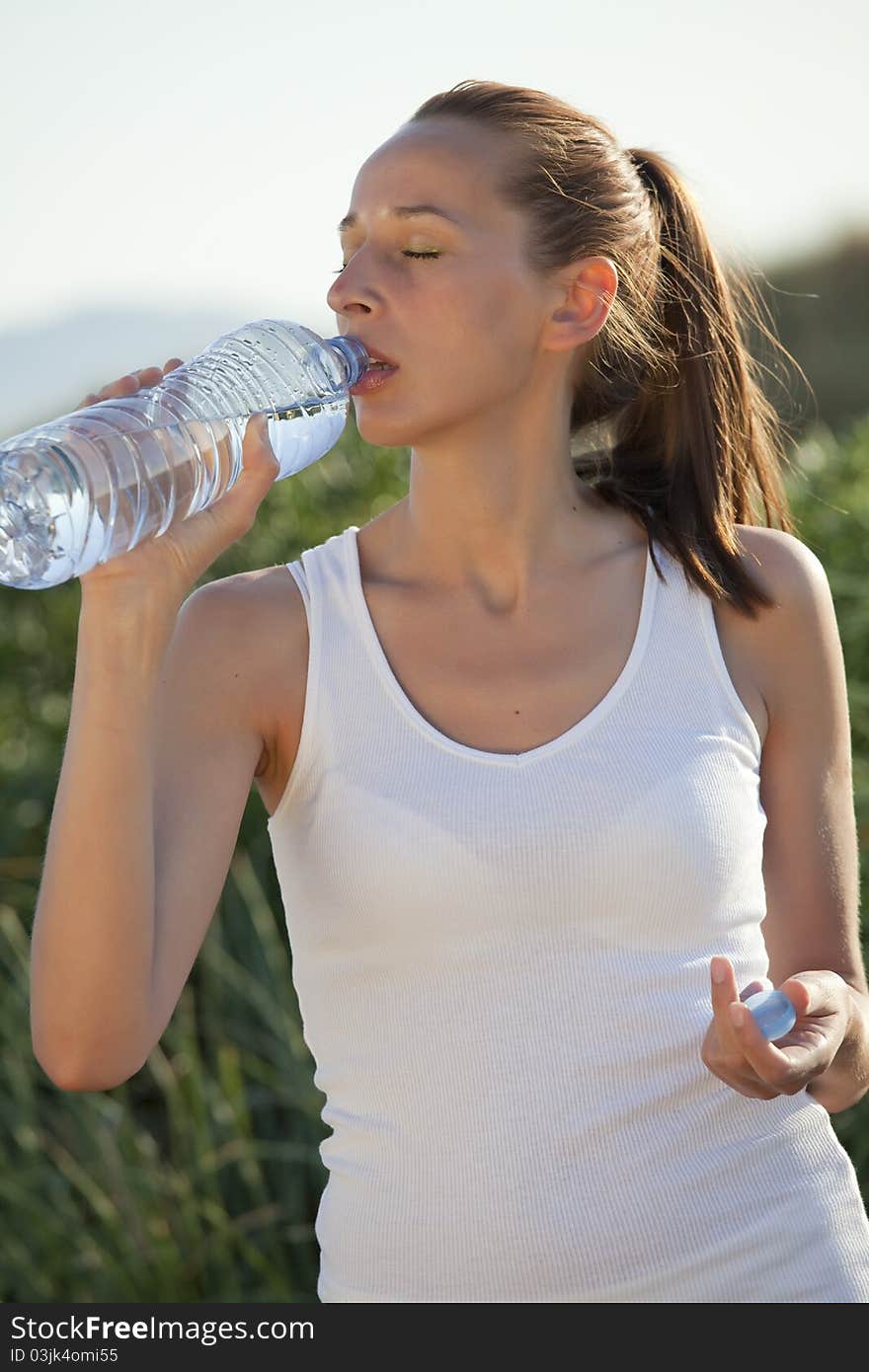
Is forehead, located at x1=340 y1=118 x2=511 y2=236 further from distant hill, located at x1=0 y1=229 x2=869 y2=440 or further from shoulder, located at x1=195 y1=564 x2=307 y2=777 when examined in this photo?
distant hill, located at x1=0 y1=229 x2=869 y2=440

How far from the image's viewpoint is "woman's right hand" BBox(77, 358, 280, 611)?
6.09 ft

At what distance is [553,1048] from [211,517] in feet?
2.62

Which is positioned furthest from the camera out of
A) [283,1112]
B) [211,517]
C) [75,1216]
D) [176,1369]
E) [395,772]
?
[283,1112]

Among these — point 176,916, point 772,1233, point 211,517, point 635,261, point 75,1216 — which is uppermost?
point 635,261

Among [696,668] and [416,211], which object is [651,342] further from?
[696,668]

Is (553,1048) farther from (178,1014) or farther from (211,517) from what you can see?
(178,1014)

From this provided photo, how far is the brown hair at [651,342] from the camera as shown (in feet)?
7.86

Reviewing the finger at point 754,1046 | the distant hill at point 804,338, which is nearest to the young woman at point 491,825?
the finger at point 754,1046

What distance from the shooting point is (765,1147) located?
2104 millimetres

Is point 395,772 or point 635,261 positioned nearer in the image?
point 395,772

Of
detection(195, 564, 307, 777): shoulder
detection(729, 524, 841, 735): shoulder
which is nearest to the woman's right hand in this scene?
detection(195, 564, 307, 777): shoulder

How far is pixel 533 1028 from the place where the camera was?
203 cm

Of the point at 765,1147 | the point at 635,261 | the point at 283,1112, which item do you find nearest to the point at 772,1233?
the point at 765,1147

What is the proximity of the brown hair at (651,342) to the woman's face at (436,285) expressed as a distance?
0.28 ft
